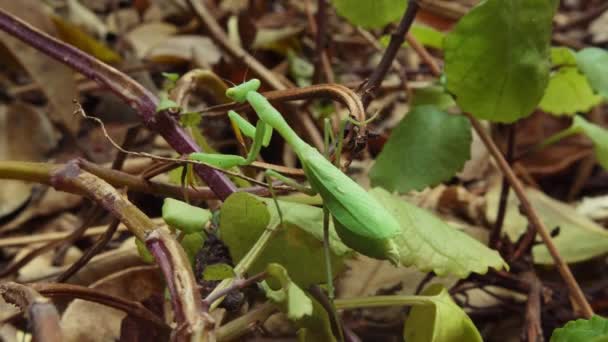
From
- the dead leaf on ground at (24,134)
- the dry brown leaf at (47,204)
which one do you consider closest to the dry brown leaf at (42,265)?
the dry brown leaf at (47,204)

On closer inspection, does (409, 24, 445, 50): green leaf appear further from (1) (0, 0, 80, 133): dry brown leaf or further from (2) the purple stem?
(1) (0, 0, 80, 133): dry brown leaf

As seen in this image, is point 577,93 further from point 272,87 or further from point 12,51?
point 12,51

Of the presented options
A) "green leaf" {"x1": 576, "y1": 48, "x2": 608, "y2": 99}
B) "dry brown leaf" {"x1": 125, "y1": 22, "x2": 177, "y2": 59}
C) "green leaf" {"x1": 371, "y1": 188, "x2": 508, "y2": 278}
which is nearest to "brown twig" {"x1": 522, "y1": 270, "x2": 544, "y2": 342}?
"green leaf" {"x1": 371, "y1": 188, "x2": 508, "y2": 278}

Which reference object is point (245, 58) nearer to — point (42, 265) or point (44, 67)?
point (44, 67)

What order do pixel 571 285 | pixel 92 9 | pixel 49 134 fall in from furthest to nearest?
pixel 92 9 < pixel 49 134 < pixel 571 285

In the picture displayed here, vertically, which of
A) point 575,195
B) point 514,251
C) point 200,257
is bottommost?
point 575,195

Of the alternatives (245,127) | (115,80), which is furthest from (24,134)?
(245,127)

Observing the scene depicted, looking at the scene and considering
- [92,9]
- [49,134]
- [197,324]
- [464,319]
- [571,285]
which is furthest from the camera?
[92,9]

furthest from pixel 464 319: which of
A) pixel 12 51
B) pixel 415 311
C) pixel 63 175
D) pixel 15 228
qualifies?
pixel 12 51

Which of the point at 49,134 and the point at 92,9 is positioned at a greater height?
the point at 92,9
